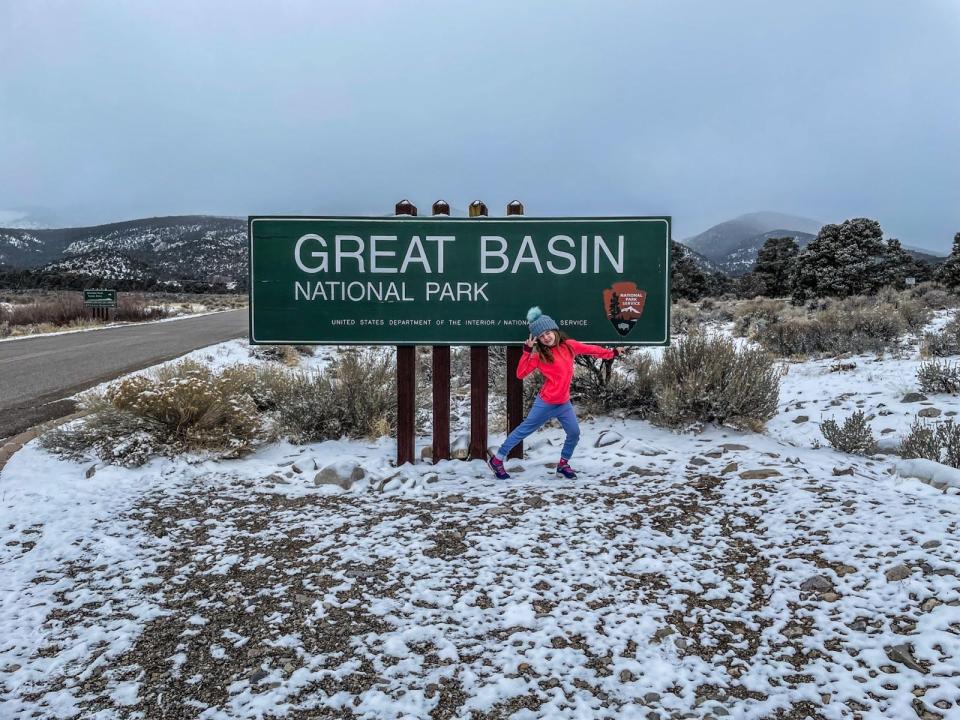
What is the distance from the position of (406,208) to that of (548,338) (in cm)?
173

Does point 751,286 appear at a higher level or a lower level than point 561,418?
higher

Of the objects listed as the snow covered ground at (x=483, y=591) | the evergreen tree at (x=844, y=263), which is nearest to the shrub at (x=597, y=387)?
the snow covered ground at (x=483, y=591)

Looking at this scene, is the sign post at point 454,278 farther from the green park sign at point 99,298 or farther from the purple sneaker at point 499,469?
the green park sign at point 99,298

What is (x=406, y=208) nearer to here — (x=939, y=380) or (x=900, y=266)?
(x=939, y=380)

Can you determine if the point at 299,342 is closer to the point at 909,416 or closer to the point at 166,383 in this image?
the point at 166,383

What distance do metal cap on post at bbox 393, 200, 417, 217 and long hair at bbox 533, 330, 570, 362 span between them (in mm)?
1587

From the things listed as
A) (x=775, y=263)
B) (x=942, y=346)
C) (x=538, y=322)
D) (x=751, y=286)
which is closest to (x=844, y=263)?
(x=775, y=263)

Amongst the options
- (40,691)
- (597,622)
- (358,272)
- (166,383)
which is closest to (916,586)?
(597,622)

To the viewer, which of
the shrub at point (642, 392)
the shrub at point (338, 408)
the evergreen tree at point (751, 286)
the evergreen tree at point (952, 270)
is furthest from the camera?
the evergreen tree at point (751, 286)

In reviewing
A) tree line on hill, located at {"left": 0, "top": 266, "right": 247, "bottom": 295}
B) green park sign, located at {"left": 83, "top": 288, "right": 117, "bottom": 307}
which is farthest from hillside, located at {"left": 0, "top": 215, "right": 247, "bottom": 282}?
green park sign, located at {"left": 83, "top": 288, "right": 117, "bottom": 307}

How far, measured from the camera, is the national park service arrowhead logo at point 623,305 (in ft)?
16.1

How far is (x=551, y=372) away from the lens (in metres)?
4.54

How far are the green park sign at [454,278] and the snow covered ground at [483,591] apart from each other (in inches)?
47.0

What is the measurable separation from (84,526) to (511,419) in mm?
3268
